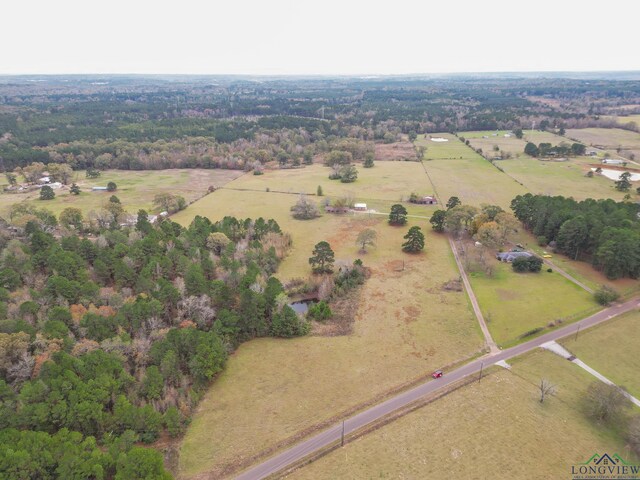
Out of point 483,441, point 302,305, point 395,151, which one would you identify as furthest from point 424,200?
point 483,441

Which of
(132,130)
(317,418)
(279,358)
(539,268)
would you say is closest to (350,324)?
(279,358)

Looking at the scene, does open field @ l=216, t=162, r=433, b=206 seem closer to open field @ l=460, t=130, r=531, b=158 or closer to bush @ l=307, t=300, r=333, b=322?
open field @ l=460, t=130, r=531, b=158

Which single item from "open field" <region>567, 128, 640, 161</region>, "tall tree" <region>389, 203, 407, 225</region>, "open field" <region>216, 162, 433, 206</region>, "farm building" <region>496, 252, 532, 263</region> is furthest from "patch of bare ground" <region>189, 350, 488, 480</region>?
"open field" <region>567, 128, 640, 161</region>

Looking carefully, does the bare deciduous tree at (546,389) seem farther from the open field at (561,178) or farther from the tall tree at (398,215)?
the open field at (561,178)

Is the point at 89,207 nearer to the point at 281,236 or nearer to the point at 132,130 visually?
the point at 281,236

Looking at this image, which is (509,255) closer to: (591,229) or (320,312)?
(591,229)
